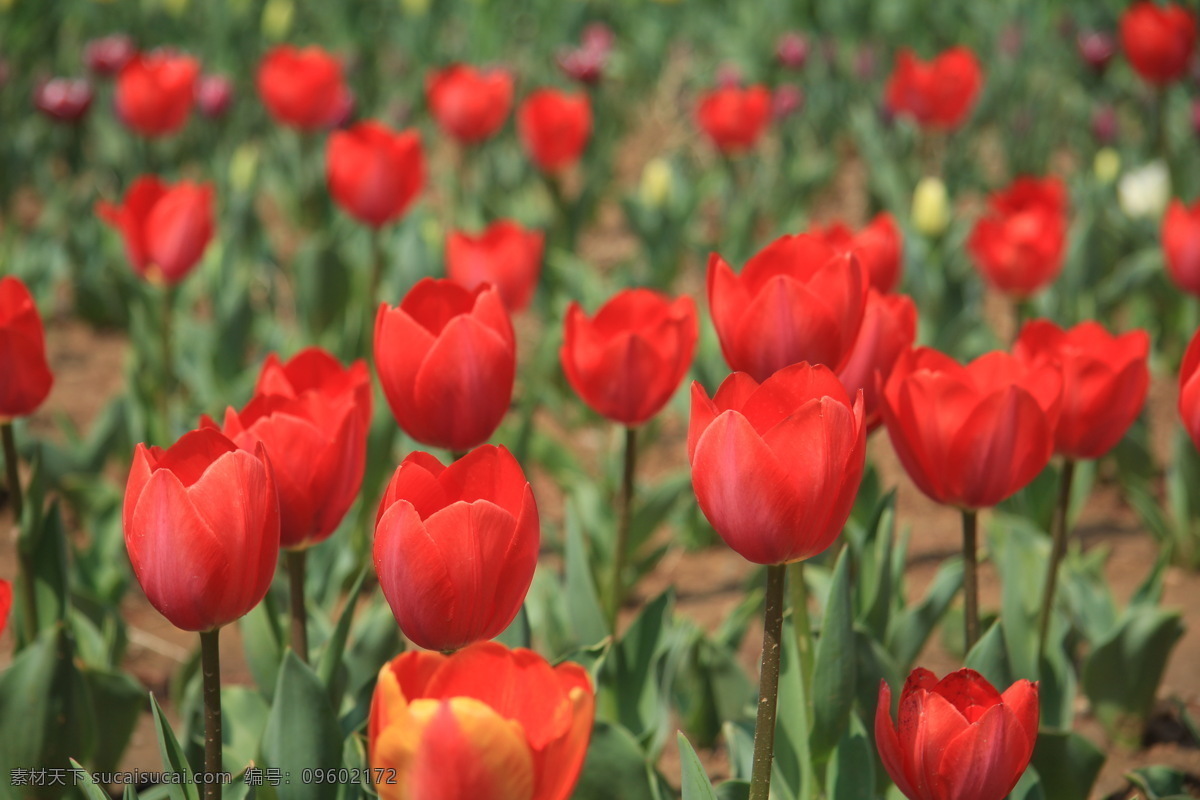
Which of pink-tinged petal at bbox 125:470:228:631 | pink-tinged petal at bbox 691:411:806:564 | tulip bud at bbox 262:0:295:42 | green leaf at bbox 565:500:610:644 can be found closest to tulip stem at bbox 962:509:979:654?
pink-tinged petal at bbox 691:411:806:564

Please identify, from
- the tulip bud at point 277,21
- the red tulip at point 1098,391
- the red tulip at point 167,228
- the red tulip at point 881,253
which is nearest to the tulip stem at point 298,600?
the red tulip at point 1098,391

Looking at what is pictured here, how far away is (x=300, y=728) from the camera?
3.67 ft

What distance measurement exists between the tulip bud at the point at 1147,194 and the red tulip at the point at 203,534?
3066mm

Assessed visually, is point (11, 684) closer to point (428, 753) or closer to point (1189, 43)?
point (428, 753)

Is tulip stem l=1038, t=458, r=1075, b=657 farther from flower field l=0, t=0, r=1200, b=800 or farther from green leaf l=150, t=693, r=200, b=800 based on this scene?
green leaf l=150, t=693, r=200, b=800

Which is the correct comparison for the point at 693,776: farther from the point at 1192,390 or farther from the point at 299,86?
the point at 299,86

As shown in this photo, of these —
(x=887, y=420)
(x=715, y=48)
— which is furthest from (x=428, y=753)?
(x=715, y=48)

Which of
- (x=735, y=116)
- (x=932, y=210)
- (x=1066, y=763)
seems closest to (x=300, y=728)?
(x=1066, y=763)

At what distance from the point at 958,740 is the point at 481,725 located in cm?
40

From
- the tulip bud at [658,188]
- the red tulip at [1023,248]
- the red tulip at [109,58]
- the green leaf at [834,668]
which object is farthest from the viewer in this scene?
the red tulip at [109,58]

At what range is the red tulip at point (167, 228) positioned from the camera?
227cm

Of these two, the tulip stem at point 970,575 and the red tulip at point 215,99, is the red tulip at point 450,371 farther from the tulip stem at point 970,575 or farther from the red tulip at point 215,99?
the red tulip at point 215,99

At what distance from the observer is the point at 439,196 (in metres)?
5.01

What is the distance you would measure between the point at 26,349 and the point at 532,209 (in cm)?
244
